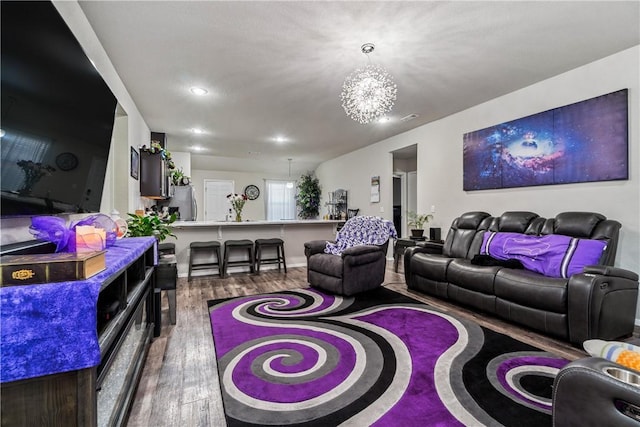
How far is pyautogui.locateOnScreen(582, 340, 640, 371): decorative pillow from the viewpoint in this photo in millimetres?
1060

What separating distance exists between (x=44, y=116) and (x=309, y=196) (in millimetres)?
8044

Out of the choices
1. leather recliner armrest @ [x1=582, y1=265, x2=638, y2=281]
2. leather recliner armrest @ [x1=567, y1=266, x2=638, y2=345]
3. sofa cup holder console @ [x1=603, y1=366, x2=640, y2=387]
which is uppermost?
leather recliner armrest @ [x1=582, y1=265, x2=638, y2=281]

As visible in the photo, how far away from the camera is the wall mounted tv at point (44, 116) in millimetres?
1080

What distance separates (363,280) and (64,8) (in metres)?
3.57

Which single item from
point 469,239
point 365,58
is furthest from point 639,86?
point 365,58

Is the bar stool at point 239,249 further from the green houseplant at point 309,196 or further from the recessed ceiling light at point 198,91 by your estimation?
the green houseplant at point 309,196

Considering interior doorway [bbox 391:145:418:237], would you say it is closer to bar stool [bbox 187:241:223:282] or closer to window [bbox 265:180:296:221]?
window [bbox 265:180:296:221]

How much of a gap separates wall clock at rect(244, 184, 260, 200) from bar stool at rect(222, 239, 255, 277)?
14.9 feet

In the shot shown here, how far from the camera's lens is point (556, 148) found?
3256 mm

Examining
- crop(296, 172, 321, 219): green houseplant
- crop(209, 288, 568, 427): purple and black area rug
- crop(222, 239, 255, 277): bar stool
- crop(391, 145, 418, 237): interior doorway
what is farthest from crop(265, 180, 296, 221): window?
crop(209, 288, 568, 427): purple and black area rug

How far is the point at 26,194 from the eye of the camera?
1.23m

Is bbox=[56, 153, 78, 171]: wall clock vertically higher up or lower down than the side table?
higher up

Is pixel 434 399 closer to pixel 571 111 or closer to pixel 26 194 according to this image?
pixel 26 194

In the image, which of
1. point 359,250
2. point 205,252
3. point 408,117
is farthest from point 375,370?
point 408,117
